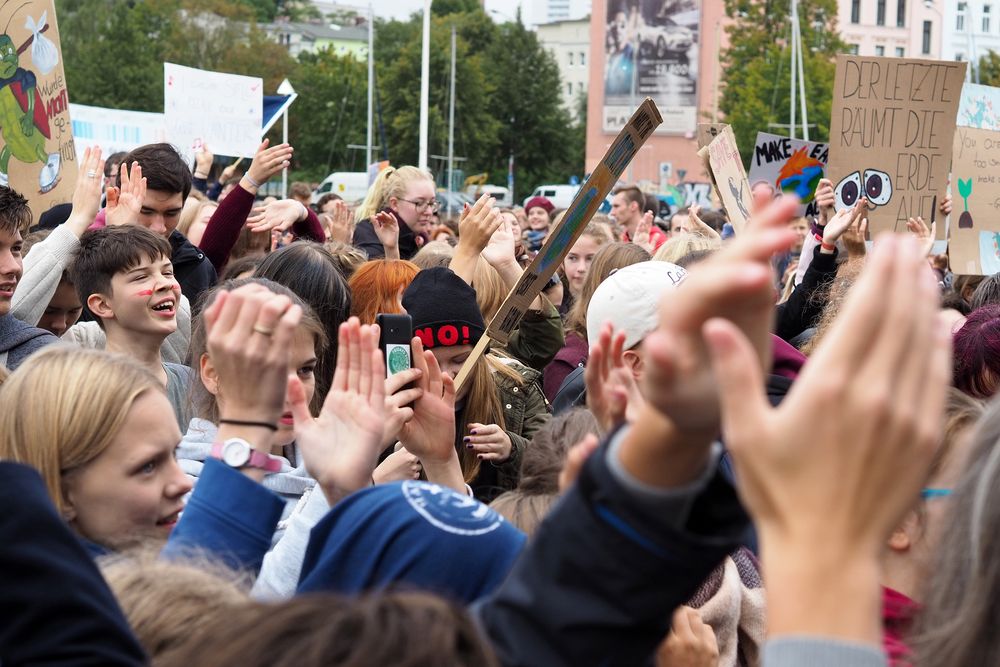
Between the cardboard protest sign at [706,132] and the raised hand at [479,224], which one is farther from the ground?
the cardboard protest sign at [706,132]

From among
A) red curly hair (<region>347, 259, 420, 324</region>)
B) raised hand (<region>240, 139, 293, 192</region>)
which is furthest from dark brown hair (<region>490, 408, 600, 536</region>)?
raised hand (<region>240, 139, 293, 192</region>)

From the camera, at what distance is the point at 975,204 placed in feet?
24.5

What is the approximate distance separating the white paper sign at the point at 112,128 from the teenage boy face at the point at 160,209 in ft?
30.4

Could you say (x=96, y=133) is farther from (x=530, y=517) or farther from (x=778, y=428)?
(x=778, y=428)

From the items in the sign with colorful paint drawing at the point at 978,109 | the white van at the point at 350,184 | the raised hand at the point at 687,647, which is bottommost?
the white van at the point at 350,184

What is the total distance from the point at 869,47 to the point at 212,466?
3947 inches

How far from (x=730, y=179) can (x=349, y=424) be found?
527 cm

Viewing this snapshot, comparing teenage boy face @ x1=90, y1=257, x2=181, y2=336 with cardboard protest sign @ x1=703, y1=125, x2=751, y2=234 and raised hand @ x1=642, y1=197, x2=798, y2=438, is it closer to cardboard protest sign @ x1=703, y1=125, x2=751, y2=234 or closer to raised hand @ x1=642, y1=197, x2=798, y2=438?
cardboard protest sign @ x1=703, y1=125, x2=751, y2=234

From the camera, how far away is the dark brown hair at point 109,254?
15.7ft

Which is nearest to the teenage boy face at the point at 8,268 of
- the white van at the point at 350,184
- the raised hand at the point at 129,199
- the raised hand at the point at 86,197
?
the raised hand at the point at 86,197

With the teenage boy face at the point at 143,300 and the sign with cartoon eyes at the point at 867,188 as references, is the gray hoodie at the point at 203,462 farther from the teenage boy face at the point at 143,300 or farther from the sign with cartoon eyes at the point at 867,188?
the sign with cartoon eyes at the point at 867,188

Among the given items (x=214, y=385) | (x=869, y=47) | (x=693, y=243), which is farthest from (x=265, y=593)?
(x=869, y=47)

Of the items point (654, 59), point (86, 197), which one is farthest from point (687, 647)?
point (654, 59)

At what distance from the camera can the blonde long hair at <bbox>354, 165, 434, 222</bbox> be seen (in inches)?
329
